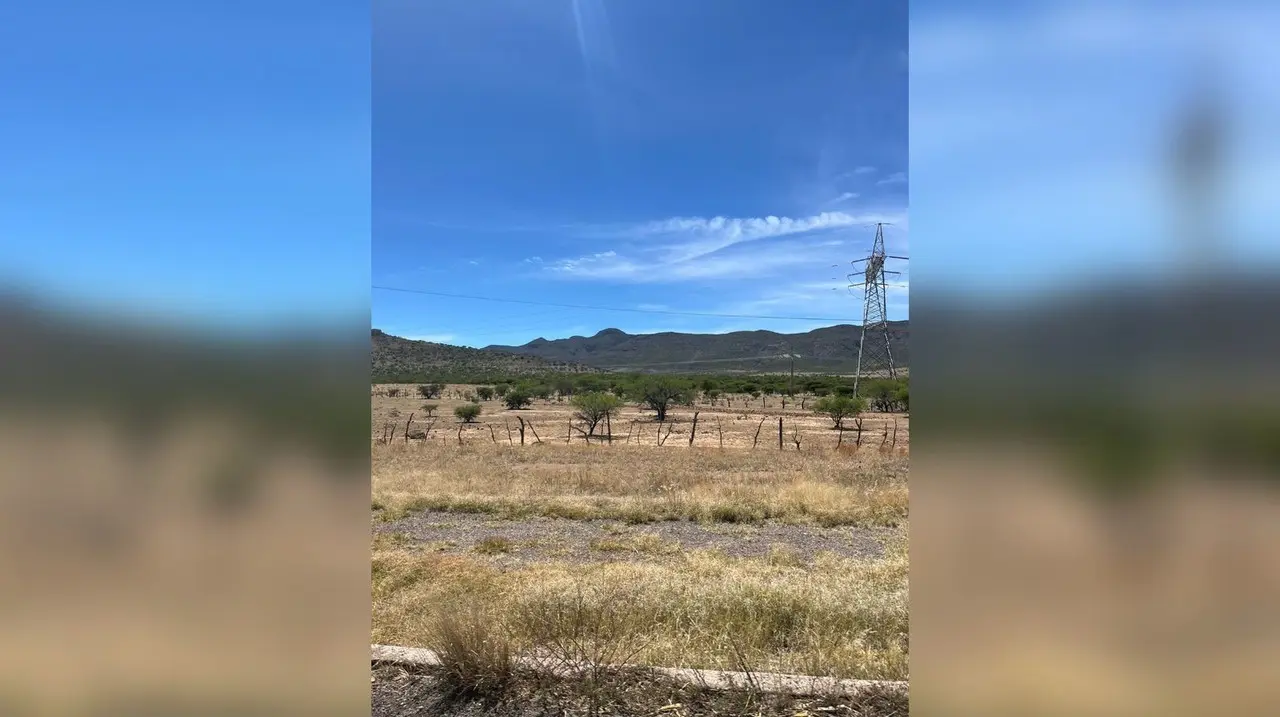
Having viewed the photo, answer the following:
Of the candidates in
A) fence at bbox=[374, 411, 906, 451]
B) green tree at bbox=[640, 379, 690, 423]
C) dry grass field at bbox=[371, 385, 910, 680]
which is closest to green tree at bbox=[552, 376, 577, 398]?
green tree at bbox=[640, 379, 690, 423]

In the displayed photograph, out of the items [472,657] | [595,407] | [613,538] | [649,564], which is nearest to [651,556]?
[649,564]

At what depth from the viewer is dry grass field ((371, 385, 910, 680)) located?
14.1 ft

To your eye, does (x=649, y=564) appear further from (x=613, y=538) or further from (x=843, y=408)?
(x=843, y=408)

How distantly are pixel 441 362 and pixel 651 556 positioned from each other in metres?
98.3

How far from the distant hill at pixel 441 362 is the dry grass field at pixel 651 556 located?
190 feet

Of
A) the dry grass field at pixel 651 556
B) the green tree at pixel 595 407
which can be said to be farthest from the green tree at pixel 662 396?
the dry grass field at pixel 651 556

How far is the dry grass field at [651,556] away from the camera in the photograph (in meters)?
4.29

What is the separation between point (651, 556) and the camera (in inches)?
347

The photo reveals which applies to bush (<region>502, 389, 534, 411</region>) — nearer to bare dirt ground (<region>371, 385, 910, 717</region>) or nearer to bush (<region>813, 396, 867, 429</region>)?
bush (<region>813, 396, 867, 429</region>)

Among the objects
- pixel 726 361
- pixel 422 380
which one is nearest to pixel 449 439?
pixel 422 380
